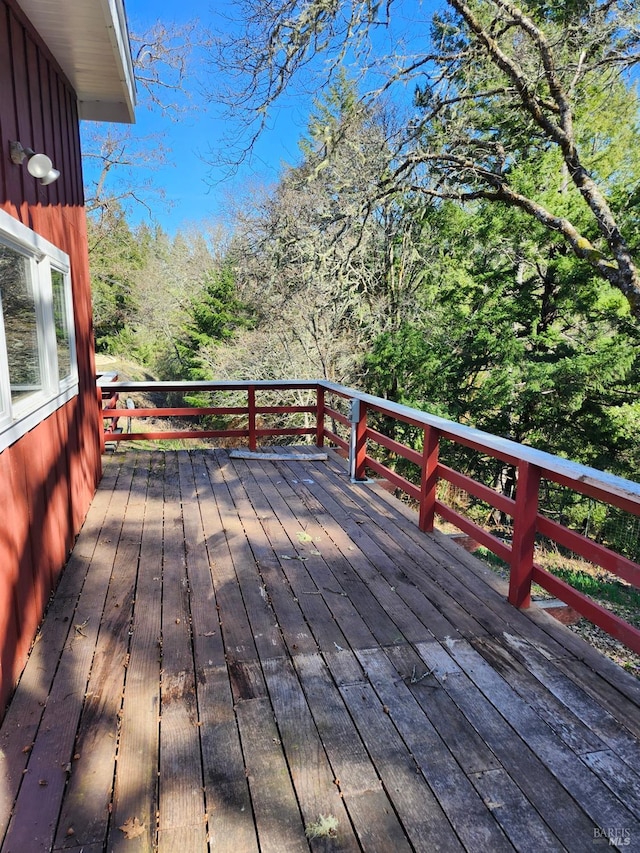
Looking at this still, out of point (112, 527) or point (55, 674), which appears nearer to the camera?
point (55, 674)

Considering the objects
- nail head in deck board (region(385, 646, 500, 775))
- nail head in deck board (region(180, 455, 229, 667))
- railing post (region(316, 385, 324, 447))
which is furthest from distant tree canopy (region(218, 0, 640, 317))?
nail head in deck board (region(385, 646, 500, 775))

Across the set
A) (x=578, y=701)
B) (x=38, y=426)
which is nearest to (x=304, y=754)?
(x=578, y=701)

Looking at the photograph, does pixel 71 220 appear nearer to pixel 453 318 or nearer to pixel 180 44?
pixel 180 44

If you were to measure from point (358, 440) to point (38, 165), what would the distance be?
10.5 feet

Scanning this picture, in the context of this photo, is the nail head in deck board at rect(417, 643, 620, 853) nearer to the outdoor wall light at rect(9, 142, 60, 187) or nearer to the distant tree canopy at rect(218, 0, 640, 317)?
the outdoor wall light at rect(9, 142, 60, 187)

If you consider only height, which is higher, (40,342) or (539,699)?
(40,342)

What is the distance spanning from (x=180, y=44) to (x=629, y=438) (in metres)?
11.3

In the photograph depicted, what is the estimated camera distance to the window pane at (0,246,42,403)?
227 cm

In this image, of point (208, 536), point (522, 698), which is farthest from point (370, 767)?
point (208, 536)

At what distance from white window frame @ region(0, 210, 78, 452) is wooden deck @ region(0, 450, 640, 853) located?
0.94m

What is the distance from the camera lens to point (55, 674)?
6.66 feet

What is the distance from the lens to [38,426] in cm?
261

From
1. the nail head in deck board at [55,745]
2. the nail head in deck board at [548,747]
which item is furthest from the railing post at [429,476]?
the nail head in deck board at [55,745]

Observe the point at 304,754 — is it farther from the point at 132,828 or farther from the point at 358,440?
the point at 358,440
